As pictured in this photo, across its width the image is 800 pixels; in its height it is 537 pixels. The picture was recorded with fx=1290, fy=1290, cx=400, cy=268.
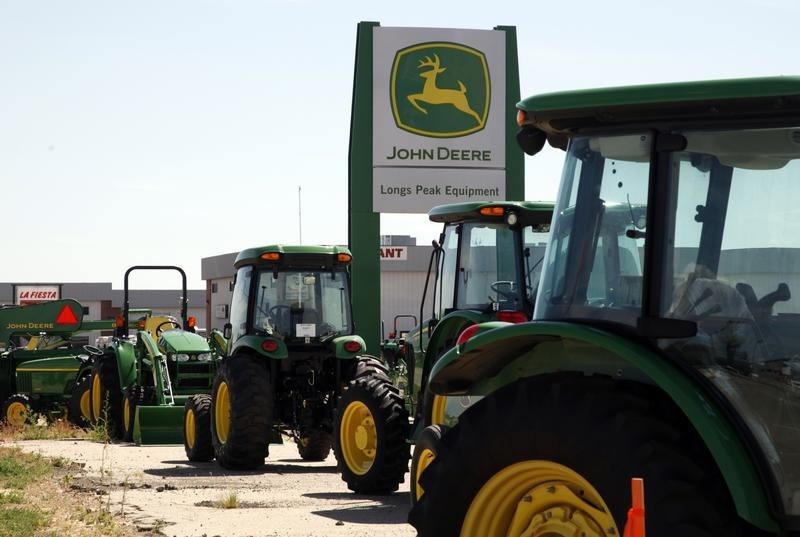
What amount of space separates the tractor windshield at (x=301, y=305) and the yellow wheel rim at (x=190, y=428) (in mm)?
1662

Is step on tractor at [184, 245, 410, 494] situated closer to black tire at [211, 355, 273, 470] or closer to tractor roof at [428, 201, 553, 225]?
black tire at [211, 355, 273, 470]

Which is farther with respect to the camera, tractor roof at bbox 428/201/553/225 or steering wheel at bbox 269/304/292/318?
steering wheel at bbox 269/304/292/318

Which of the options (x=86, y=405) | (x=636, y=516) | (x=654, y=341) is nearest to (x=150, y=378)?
(x=86, y=405)

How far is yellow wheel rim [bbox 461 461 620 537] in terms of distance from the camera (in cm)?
459

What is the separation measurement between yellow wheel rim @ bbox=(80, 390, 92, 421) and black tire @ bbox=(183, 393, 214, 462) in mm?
5830

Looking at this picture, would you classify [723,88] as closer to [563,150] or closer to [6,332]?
[563,150]

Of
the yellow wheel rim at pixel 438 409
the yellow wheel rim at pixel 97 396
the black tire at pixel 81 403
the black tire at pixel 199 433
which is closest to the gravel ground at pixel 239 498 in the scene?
the black tire at pixel 199 433

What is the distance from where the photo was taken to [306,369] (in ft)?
50.9

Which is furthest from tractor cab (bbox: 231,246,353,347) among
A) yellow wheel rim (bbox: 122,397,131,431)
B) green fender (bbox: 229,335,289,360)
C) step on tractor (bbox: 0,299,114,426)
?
step on tractor (bbox: 0,299,114,426)

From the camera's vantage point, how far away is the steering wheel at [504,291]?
12.3 meters

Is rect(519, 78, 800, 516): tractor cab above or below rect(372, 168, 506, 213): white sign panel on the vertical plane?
below

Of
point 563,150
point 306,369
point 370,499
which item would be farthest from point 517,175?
point 563,150

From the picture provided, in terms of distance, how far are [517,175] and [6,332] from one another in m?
10.4

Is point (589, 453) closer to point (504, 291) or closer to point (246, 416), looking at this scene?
point (504, 291)
